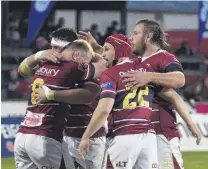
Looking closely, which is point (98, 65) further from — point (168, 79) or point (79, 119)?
A: point (168, 79)

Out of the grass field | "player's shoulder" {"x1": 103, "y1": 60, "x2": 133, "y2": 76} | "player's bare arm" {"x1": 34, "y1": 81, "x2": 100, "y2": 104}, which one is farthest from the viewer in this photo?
the grass field

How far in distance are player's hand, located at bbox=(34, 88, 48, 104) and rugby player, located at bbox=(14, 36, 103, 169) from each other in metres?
0.05

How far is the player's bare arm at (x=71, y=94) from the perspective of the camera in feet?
26.4

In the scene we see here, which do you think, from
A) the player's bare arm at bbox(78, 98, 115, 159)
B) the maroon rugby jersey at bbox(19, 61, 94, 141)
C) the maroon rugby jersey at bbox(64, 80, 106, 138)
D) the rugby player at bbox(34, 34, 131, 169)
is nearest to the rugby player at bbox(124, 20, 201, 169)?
the player's bare arm at bbox(78, 98, 115, 159)

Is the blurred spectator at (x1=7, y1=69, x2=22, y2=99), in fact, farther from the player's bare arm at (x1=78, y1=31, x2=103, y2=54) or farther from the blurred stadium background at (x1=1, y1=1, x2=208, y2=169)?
the player's bare arm at (x1=78, y1=31, x2=103, y2=54)

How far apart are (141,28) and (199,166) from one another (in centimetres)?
944

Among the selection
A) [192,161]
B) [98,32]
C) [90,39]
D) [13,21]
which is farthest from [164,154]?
[13,21]

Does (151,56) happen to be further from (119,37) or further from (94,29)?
(94,29)

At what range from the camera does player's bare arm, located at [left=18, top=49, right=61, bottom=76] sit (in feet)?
26.9

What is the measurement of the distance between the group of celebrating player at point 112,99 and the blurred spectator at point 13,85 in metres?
12.1

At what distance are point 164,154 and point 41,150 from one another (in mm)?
1317

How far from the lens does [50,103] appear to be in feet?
26.8

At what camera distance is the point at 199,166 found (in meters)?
16.6

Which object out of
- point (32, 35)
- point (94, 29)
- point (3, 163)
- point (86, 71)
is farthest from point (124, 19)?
point (86, 71)
